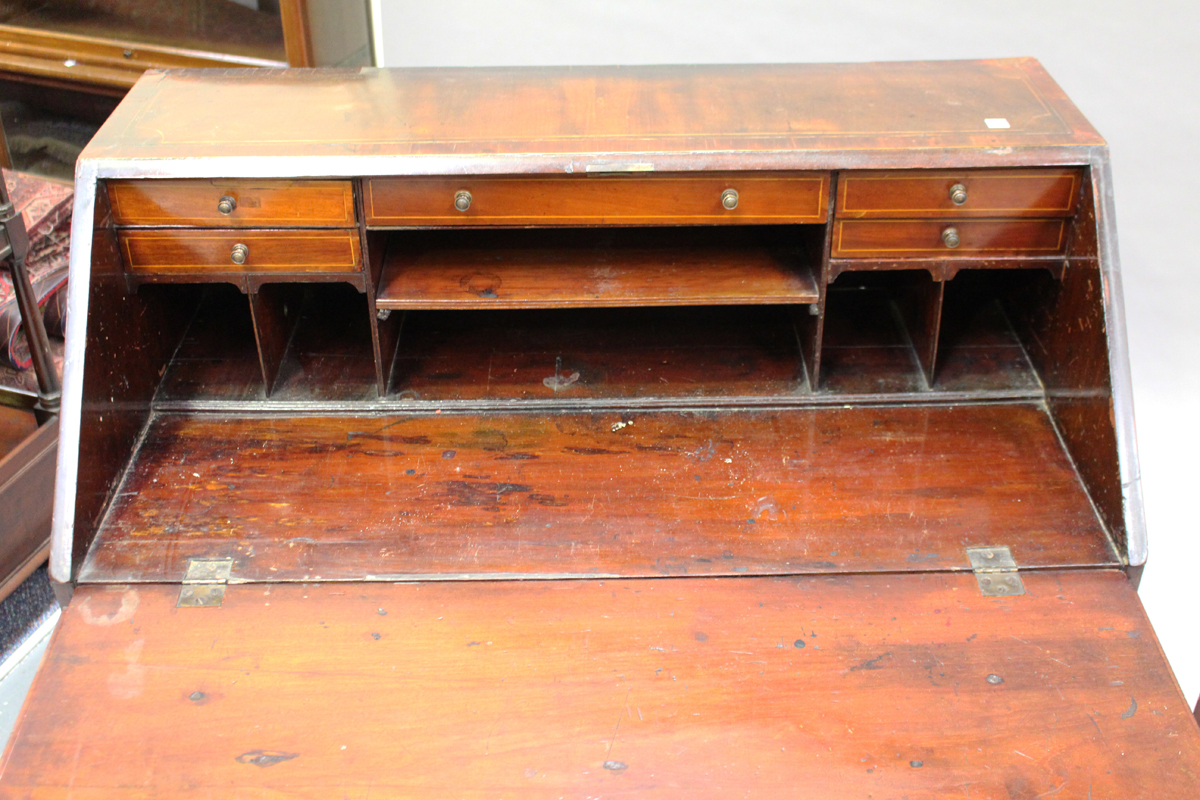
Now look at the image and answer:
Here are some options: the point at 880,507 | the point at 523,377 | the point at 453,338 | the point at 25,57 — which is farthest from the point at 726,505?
the point at 25,57

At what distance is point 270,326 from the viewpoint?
2205 millimetres

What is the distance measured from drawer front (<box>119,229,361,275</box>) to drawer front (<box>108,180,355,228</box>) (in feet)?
0.06

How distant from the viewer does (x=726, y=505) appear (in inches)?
78.1

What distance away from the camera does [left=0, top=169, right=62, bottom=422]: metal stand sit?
2.46 meters

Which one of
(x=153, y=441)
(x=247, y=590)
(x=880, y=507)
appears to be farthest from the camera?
(x=153, y=441)

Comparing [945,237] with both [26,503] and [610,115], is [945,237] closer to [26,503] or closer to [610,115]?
[610,115]

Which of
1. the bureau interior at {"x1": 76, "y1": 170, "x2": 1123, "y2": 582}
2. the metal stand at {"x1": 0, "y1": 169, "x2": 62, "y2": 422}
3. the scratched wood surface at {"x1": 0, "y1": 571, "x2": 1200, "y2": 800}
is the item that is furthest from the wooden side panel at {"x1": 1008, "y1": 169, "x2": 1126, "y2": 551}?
the metal stand at {"x1": 0, "y1": 169, "x2": 62, "y2": 422}

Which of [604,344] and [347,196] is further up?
[347,196]

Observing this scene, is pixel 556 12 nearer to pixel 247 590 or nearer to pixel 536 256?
pixel 536 256

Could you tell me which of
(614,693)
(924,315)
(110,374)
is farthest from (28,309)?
(924,315)

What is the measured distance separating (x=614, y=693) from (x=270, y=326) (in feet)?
3.30

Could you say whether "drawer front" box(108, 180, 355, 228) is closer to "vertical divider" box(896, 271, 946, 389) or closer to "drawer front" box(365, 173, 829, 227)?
"drawer front" box(365, 173, 829, 227)

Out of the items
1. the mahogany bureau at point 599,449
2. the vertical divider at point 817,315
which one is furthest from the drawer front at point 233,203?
the vertical divider at point 817,315

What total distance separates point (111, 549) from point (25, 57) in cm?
206
